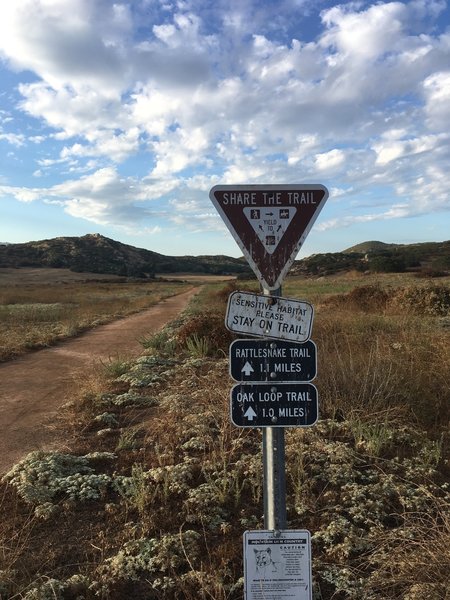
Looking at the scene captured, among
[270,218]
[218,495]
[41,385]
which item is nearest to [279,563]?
[218,495]

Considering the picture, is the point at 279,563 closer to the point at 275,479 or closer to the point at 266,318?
the point at 275,479

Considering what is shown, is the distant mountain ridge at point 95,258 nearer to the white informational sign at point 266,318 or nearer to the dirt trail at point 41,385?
the dirt trail at point 41,385

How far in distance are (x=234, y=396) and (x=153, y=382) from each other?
5.85 m

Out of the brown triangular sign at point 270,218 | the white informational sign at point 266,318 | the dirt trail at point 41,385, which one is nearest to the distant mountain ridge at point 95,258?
the dirt trail at point 41,385

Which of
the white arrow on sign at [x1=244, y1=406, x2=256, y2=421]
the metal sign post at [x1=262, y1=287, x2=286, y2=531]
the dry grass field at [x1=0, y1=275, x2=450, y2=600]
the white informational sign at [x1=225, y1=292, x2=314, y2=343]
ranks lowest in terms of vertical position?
the dry grass field at [x1=0, y1=275, x2=450, y2=600]

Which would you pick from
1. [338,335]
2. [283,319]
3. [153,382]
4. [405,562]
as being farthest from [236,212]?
[338,335]

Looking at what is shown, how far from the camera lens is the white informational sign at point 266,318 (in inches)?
93.5

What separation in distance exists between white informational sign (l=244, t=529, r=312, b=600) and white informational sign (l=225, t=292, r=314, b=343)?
0.96 meters

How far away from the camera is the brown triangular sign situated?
2424mm

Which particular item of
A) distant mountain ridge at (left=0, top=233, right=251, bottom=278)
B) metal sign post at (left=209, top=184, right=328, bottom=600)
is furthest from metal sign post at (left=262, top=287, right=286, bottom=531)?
distant mountain ridge at (left=0, top=233, right=251, bottom=278)

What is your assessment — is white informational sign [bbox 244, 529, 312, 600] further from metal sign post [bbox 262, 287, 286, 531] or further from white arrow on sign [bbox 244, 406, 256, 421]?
white arrow on sign [bbox 244, 406, 256, 421]

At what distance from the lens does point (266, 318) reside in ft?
7.82

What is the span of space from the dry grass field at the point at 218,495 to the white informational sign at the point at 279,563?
0.50m

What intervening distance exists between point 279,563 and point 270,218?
5.59 ft
